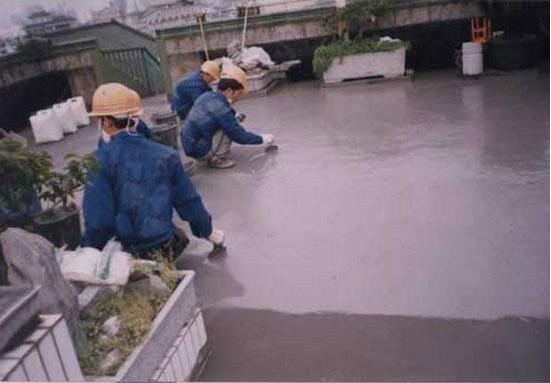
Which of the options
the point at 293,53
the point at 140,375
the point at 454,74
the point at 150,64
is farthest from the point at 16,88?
the point at 140,375

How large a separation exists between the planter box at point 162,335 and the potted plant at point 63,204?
1.05 m

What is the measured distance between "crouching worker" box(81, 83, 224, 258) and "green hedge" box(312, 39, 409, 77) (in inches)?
302

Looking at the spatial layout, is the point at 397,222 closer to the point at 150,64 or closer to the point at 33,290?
the point at 33,290

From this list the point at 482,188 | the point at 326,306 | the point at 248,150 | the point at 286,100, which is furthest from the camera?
the point at 286,100

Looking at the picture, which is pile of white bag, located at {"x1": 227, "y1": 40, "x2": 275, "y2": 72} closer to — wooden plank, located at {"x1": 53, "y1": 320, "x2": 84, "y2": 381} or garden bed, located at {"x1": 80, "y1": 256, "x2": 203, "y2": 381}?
garden bed, located at {"x1": 80, "y1": 256, "x2": 203, "y2": 381}

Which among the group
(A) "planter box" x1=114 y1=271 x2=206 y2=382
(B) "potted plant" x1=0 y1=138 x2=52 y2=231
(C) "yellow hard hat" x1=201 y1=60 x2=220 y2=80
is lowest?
(A) "planter box" x1=114 y1=271 x2=206 y2=382

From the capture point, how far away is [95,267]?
3.08 metres

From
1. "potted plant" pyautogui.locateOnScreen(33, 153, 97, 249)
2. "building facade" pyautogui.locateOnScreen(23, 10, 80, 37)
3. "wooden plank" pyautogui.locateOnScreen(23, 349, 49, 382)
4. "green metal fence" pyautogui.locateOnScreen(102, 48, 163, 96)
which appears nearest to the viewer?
"wooden plank" pyautogui.locateOnScreen(23, 349, 49, 382)

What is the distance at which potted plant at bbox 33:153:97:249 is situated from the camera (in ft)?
12.3

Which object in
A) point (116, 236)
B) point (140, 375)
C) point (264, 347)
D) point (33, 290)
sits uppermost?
point (33, 290)

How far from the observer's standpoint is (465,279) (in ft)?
12.4

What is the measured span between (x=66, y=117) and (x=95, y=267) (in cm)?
A: 872

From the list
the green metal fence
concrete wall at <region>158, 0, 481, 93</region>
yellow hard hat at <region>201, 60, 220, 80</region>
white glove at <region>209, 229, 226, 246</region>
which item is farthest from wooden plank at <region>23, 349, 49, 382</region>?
the green metal fence

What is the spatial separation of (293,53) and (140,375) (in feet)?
37.7
